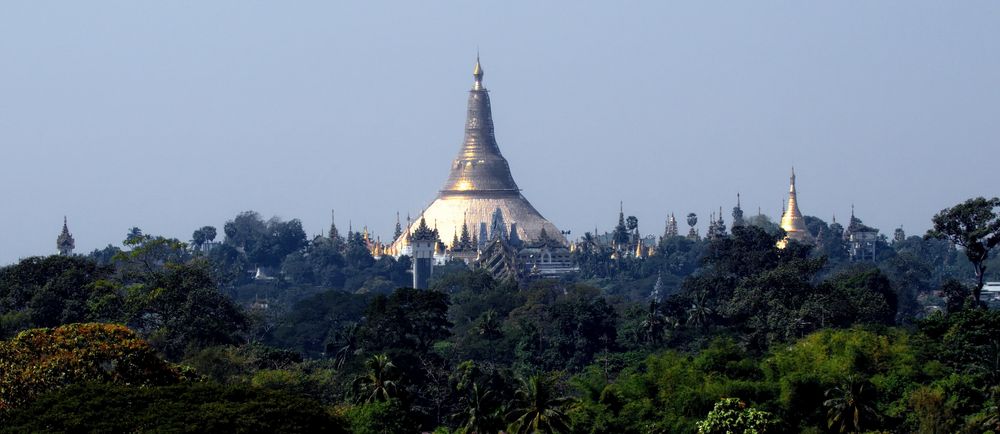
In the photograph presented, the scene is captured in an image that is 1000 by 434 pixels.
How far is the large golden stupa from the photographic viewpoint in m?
195

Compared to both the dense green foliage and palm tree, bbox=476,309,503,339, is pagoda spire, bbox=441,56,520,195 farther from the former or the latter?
the dense green foliage

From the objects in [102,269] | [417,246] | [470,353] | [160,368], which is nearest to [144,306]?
[102,269]

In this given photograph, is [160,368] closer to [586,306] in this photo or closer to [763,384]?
[763,384]

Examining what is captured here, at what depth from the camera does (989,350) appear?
79.3m

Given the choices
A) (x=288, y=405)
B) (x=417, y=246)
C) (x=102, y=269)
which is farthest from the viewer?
(x=417, y=246)

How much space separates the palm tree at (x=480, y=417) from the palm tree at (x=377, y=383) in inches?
99.4

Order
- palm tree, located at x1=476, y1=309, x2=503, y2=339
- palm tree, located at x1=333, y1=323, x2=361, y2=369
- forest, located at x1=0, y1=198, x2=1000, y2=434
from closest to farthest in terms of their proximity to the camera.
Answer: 1. forest, located at x1=0, y1=198, x2=1000, y2=434
2. palm tree, located at x1=333, y1=323, x2=361, y2=369
3. palm tree, located at x1=476, y1=309, x2=503, y2=339

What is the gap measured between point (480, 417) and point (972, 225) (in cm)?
3678

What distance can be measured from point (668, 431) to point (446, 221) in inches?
4890

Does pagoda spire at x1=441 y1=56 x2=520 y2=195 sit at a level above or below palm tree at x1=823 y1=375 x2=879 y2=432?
above

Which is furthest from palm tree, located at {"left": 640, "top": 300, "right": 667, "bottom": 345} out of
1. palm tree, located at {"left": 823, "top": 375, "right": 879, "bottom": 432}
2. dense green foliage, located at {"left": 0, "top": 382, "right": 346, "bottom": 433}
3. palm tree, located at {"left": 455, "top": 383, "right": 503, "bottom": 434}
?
dense green foliage, located at {"left": 0, "top": 382, "right": 346, "bottom": 433}

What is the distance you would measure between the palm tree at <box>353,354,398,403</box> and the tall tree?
32457 mm

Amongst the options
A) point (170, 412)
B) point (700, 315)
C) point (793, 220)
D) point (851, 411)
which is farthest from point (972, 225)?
point (793, 220)

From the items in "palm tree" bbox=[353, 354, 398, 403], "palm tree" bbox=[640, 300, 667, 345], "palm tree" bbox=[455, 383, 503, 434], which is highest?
"palm tree" bbox=[640, 300, 667, 345]
